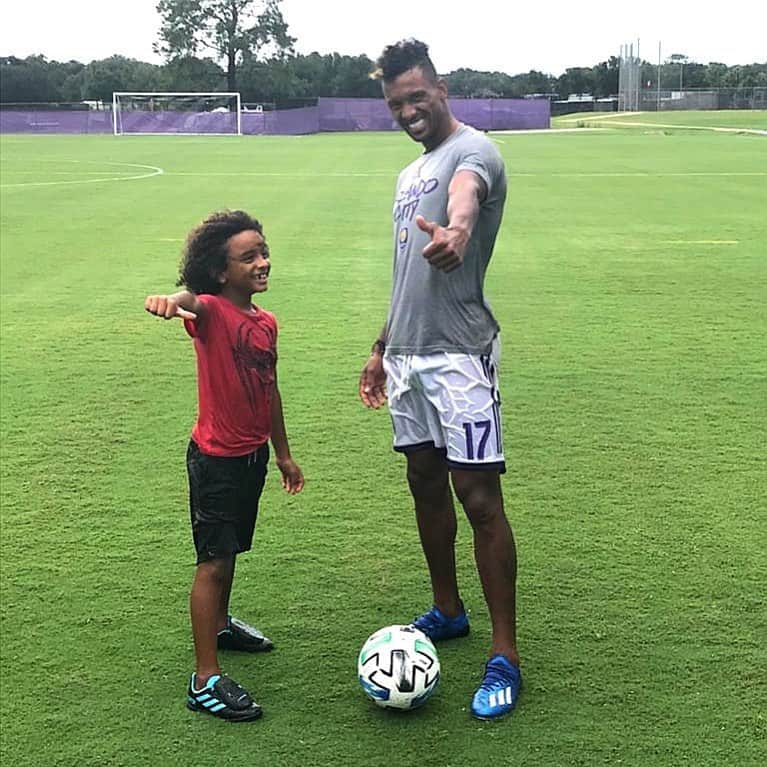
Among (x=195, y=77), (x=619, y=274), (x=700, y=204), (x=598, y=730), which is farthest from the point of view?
(x=195, y=77)

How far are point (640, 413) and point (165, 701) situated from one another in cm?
376

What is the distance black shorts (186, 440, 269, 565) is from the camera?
11.4ft

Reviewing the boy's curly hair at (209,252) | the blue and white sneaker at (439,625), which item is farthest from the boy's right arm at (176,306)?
the blue and white sneaker at (439,625)

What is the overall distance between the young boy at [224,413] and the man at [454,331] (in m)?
0.46

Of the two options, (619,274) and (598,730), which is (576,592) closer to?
(598,730)

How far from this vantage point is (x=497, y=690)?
3.49 meters

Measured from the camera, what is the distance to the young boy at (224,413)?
3.41 m

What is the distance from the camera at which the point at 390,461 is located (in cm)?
574

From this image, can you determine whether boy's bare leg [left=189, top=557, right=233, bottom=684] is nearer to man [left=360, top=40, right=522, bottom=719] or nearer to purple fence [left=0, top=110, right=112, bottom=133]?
man [left=360, top=40, right=522, bottom=719]

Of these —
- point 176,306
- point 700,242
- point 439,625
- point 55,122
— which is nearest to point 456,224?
point 176,306

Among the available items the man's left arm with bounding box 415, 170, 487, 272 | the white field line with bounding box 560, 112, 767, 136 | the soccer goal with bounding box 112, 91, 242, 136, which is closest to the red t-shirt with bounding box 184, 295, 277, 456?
the man's left arm with bounding box 415, 170, 487, 272

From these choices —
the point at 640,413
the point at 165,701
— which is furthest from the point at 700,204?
the point at 165,701

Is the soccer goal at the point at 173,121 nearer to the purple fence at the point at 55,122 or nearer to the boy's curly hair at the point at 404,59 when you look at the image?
the purple fence at the point at 55,122

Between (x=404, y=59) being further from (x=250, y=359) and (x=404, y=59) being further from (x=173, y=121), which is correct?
(x=173, y=121)
